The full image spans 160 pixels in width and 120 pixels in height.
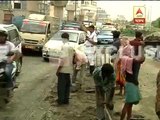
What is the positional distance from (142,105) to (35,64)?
948cm

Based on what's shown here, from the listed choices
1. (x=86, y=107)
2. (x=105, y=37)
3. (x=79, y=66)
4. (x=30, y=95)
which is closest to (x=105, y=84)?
(x=86, y=107)

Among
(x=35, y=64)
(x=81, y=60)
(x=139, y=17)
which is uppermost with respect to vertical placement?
(x=139, y=17)

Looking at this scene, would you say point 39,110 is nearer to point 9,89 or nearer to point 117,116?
point 9,89

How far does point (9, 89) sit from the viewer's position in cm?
943

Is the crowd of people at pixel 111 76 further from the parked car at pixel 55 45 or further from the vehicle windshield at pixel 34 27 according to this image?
the vehicle windshield at pixel 34 27

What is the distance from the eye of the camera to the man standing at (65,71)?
36.0ft

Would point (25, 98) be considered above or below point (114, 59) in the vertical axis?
below

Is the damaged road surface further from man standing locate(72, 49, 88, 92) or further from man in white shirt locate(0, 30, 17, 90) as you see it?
man in white shirt locate(0, 30, 17, 90)

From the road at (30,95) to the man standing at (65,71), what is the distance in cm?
48

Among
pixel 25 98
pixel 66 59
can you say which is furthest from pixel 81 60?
pixel 25 98

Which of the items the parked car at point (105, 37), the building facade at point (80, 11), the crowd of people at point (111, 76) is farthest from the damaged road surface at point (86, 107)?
the building facade at point (80, 11)

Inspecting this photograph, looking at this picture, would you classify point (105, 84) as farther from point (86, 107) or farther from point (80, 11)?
point (80, 11)

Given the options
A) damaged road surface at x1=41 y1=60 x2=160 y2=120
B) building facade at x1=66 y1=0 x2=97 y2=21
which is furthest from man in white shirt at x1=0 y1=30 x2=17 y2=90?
building facade at x1=66 y1=0 x2=97 y2=21

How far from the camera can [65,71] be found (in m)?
11.0
